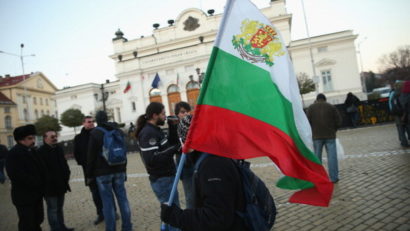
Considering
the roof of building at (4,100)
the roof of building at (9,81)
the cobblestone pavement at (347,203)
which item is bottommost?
the cobblestone pavement at (347,203)

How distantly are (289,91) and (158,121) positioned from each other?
7.59 feet

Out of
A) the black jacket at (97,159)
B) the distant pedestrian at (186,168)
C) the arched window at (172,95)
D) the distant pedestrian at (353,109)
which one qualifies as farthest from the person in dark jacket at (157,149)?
the arched window at (172,95)

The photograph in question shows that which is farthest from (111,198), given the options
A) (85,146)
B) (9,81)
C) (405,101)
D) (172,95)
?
(9,81)

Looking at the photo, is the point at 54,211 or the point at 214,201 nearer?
the point at 214,201

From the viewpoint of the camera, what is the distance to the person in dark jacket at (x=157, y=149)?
12.3ft

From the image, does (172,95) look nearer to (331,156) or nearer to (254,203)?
(331,156)

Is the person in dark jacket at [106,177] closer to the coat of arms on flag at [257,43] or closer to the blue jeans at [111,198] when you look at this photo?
the blue jeans at [111,198]

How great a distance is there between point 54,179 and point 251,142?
450 centimetres

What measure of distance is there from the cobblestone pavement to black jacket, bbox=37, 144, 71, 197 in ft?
3.25

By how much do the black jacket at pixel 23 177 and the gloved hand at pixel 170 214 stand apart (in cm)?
330

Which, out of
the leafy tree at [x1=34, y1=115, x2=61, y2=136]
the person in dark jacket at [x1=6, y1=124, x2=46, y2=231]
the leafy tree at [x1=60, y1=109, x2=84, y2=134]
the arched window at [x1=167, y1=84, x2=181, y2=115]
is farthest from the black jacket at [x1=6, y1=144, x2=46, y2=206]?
the leafy tree at [x1=34, y1=115, x2=61, y2=136]

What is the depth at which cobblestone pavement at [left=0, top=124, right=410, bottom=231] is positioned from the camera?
4082 millimetres

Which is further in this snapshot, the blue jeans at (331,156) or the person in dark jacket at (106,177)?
the blue jeans at (331,156)

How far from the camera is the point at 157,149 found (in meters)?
3.82
